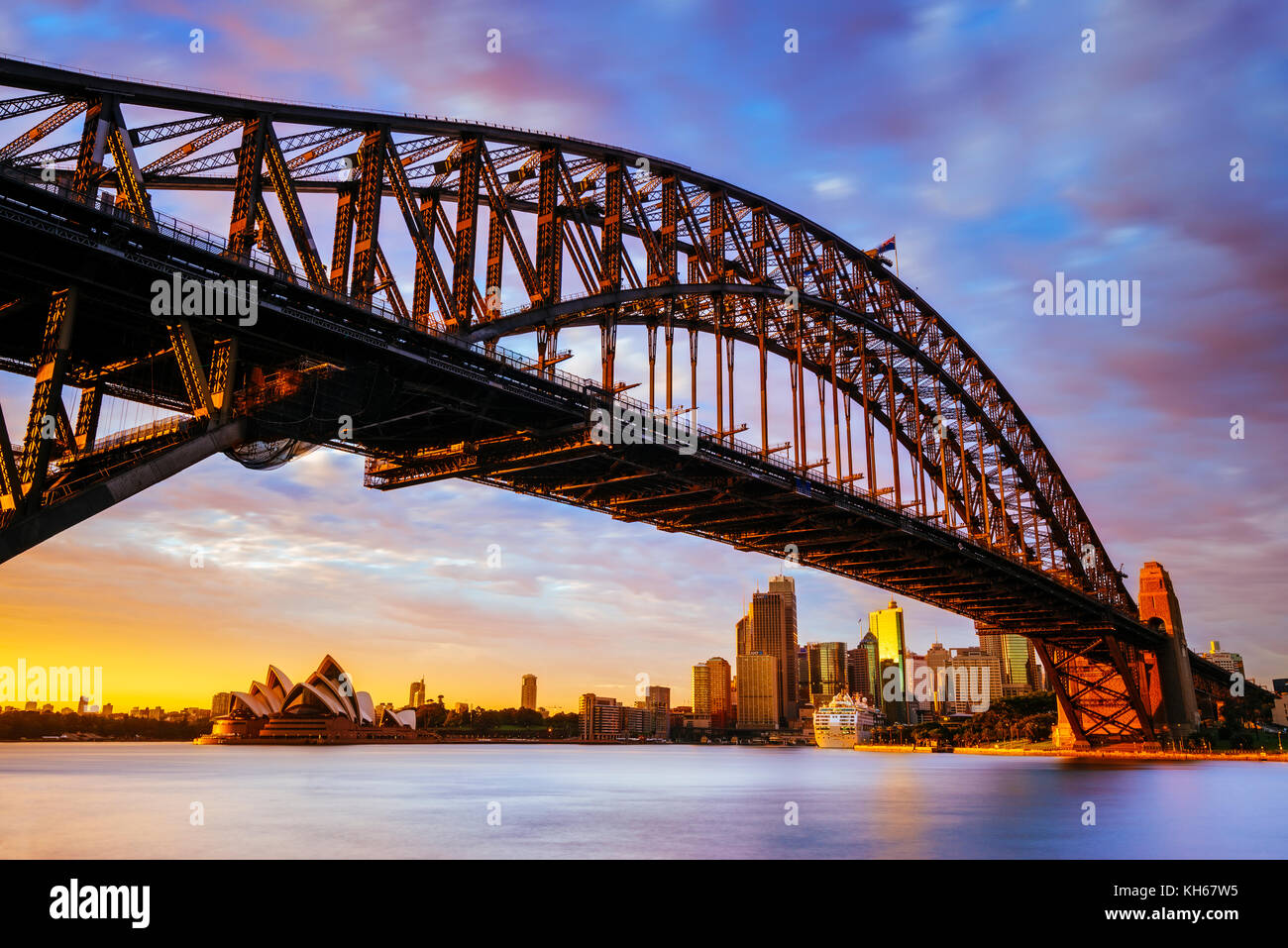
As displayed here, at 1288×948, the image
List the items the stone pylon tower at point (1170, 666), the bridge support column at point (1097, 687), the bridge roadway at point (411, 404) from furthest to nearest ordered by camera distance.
A: the stone pylon tower at point (1170, 666) → the bridge support column at point (1097, 687) → the bridge roadway at point (411, 404)

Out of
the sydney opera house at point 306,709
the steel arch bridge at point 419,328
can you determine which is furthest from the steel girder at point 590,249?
the sydney opera house at point 306,709

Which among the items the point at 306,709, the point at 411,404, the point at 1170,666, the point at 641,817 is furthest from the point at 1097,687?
the point at 306,709

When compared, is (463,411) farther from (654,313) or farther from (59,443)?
(654,313)

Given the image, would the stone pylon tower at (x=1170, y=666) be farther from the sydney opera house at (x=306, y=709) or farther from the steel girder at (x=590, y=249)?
the sydney opera house at (x=306, y=709)

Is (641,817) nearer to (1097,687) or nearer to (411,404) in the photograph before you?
(411,404)

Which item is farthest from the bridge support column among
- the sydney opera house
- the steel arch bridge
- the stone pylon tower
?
the sydney opera house

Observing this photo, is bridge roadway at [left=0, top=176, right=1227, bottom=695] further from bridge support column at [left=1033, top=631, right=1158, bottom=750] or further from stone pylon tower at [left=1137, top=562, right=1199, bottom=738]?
stone pylon tower at [left=1137, top=562, right=1199, bottom=738]
